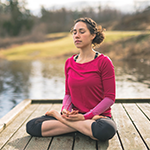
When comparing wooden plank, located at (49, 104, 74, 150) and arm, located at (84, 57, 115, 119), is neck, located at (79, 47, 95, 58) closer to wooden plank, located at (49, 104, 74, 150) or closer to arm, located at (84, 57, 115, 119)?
arm, located at (84, 57, 115, 119)

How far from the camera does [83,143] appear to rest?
2248 millimetres

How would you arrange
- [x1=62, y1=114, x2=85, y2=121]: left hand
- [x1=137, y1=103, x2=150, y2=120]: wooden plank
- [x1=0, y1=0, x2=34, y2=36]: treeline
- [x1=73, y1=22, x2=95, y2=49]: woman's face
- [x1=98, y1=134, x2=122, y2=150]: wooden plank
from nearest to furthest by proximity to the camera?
1. [x1=98, y1=134, x2=122, y2=150]: wooden plank
2. [x1=62, y1=114, x2=85, y2=121]: left hand
3. [x1=73, y1=22, x2=95, y2=49]: woman's face
4. [x1=137, y1=103, x2=150, y2=120]: wooden plank
5. [x1=0, y1=0, x2=34, y2=36]: treeline

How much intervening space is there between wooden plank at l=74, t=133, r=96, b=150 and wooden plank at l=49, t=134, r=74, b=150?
6 cm

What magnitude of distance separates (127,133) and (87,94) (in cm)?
61

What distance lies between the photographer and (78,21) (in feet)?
8.34

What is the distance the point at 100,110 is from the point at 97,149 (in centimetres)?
41

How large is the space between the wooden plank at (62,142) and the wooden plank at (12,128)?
50 centimetres

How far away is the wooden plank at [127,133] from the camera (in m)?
2.17

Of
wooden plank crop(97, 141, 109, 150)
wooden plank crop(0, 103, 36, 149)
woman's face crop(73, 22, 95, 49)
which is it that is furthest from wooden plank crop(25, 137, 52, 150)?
woman's face crop(73, 22, 95, 49)

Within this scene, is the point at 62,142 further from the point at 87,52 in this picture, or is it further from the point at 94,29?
the point at 94,29

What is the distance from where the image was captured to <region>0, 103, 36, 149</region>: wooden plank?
237 centimetres

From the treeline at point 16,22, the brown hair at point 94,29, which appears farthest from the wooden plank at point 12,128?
the treeline at point 16,22

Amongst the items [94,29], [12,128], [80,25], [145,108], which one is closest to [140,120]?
[145,108]

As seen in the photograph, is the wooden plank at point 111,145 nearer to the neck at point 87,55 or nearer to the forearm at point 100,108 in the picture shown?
the forearm at point 100,108
